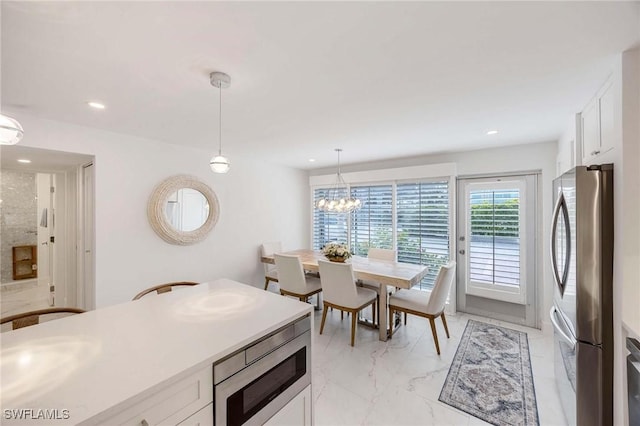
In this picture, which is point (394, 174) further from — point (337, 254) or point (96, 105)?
point (96, 105)

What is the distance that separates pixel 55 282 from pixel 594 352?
6.11 meters

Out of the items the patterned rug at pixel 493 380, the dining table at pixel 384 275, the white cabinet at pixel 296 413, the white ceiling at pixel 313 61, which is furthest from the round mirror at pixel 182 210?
the patterned rug at pixel 493 380

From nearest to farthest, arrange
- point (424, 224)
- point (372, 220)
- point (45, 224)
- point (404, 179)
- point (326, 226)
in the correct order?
point (424, 224) < point (404, 179) < point (372, 220) < point (45, 224) < point (326, 226)

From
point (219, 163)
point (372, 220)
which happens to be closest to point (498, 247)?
point (372, 220)

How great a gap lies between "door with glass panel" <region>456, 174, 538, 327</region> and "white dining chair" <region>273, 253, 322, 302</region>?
7.17 ft

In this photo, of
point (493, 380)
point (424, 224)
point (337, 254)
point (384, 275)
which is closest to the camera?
point (493, 380)

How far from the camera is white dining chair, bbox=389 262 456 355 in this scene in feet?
8.56

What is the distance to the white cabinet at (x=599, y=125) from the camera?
1.54 m

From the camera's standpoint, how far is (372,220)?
181 inches

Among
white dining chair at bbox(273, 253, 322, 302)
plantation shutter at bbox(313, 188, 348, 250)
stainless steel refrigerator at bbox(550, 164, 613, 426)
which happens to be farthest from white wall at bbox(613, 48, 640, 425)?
plantation shutter at bbox(313, 188, 348, 250)

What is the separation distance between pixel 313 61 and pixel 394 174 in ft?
9.77

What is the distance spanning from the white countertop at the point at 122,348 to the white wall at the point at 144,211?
5.26 ft

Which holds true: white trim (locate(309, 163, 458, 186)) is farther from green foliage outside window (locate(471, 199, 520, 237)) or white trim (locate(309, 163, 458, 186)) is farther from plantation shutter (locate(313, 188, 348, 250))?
green foliage outside window (locate(471, 199, 520, 237))

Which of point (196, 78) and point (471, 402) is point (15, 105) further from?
point (471, 402)
